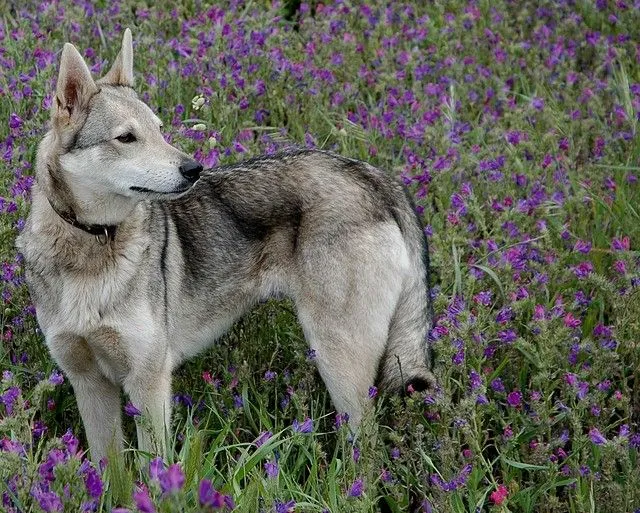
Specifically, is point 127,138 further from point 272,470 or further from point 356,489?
point 356,489

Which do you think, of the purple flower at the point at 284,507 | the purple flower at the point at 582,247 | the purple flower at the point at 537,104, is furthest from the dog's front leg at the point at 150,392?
the purple flower at the point at 537,104

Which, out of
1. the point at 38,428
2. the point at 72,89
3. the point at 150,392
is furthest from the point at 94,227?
the point at 38,428

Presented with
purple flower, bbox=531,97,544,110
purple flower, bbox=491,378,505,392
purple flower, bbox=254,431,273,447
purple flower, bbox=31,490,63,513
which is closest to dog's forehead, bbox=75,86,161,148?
purple flower, bbox=254,431,273,447

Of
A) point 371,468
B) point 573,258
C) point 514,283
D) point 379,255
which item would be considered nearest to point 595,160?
point 573,258

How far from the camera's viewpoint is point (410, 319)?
191 inches

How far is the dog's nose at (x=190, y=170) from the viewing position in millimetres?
4238

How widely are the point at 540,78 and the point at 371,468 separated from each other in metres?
4.95

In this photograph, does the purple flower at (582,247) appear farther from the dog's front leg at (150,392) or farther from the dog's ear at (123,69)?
the dog's ear at (123,69)

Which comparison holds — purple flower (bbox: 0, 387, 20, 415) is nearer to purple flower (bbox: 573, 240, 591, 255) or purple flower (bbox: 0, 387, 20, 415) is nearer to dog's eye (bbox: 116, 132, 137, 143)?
dog's eye (bbox: 116, 132, 137, 143)

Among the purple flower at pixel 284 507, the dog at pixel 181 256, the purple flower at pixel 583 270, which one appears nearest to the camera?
the purple flower at pixel 284 507

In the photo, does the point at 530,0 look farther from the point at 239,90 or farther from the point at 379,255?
the point at 379,255

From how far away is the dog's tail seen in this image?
186 inches

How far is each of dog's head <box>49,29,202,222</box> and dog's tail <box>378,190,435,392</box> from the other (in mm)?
1143

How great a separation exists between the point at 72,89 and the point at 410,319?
5.92 feet
